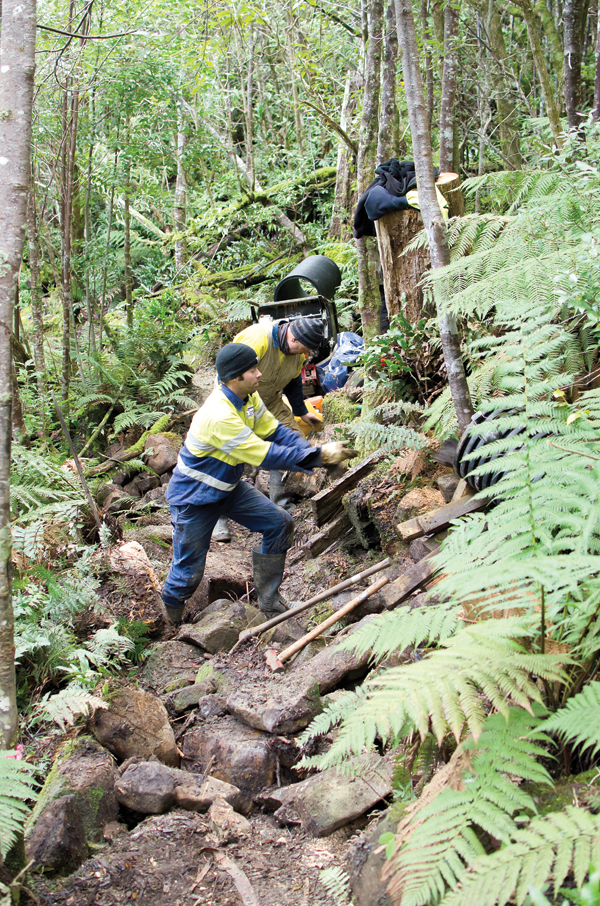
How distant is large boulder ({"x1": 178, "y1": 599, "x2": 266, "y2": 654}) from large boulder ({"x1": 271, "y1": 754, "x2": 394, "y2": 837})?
171 cm

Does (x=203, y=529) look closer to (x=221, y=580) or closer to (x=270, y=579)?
(x=270, y=579)

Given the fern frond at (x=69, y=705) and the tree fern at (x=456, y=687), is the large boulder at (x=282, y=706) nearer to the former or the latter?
the fern frond at (x=69, y=705)

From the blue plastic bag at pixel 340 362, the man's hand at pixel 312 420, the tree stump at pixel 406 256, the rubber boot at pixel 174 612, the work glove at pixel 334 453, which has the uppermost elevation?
the tree stump at pixel 406 256

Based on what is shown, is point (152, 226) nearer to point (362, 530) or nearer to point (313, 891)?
point (362, 530)

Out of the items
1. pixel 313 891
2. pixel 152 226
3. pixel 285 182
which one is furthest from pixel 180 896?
pixel 152 226

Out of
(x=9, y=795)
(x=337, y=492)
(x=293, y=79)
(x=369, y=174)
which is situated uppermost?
(x=293, y=79)

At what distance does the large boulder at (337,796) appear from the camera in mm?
2730

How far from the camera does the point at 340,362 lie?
7.50 metres

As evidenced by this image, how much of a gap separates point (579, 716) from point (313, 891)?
145 cm

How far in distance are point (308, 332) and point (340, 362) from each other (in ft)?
7.14

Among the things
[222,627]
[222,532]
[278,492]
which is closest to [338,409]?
[278,492]

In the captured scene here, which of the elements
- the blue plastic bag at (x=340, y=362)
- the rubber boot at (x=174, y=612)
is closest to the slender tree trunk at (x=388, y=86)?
the blue plastic bag at (x=340, y=362)

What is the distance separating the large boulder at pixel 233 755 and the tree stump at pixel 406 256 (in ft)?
12.0

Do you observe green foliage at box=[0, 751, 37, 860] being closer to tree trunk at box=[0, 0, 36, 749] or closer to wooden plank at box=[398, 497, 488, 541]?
tree trunk at box=[0, 0, 36, 749]
